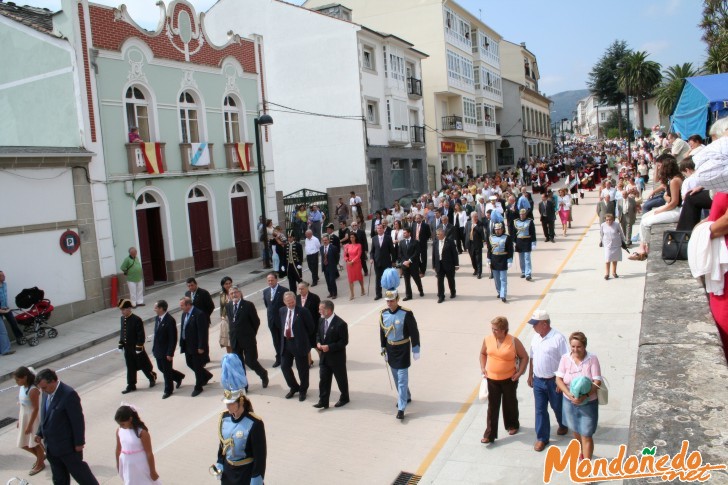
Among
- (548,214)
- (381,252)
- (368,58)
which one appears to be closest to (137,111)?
(381,252)

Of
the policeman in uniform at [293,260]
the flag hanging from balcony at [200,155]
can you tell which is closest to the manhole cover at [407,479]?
the policeman in uniform at [293,260]

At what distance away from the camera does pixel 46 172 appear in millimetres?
16391

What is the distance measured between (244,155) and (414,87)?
64.8 feet

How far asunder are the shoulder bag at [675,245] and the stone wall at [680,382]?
0.59 m

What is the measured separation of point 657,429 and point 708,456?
0.25 m

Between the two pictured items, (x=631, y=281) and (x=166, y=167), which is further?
(x=166, y=167)

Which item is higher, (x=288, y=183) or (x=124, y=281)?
(x=288, y=183)

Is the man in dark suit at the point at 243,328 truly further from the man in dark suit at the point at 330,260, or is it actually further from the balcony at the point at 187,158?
the balcony at the point at 187,158

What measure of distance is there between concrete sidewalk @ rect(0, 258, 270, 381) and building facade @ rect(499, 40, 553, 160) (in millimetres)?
46672

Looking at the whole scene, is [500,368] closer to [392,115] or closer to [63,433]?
[63,433]

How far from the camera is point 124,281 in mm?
18500

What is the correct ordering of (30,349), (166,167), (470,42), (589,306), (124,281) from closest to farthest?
(589,306) < (30,349) < (124,281) < (166,167) < (470,42)

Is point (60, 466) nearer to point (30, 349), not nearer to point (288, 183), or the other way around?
point (30, 349)

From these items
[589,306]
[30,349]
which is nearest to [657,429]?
[589,306]
